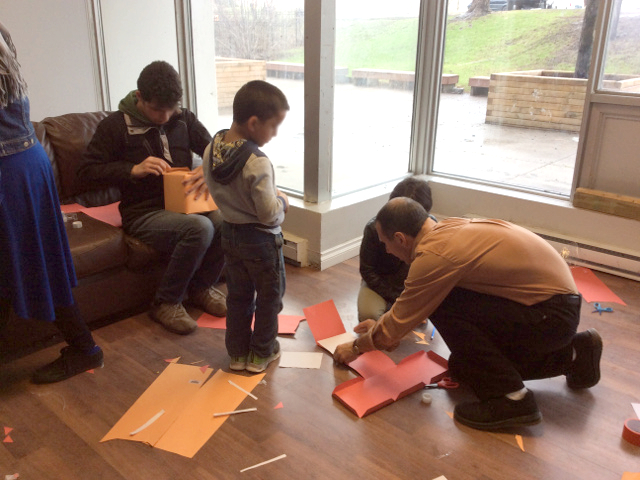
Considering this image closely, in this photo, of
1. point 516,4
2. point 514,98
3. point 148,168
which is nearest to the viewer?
point 148,168

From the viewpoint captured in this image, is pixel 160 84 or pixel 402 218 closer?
pixel 402 218

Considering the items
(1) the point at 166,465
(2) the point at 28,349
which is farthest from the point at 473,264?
(2) the point at 28,349

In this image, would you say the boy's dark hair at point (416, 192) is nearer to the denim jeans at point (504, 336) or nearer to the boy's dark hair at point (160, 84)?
the denim jeans at point (504, 336)

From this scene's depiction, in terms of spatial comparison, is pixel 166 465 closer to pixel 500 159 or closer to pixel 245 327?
pixel 245 327

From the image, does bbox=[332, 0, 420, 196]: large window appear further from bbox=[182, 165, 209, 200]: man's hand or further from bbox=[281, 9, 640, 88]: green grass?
bbox=[182, 165, 209, 200]: man's hand

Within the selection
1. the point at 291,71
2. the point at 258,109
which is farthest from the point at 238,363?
the point at 291,71

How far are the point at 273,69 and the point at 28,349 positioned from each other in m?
2.17

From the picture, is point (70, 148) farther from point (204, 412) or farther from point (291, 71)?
point (204, 412)

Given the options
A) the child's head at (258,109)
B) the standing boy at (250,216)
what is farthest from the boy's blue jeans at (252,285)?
the child's head at (258,109)

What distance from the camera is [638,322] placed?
8.69 feet

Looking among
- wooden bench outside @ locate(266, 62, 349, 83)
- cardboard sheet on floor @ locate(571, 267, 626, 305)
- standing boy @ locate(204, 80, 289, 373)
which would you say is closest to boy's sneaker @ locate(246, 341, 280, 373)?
standing boy @ locate(204, 80, 289, 373)

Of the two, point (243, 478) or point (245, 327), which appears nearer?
point (243, 478)

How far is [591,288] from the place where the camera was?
3.01 m

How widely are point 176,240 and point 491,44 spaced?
241cm
